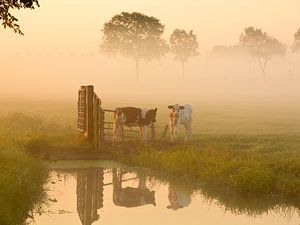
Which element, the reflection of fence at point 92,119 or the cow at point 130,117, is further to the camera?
the cow at point 130,117

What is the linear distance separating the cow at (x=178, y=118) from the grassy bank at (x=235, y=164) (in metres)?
1.17

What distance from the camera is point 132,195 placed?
19484 mm

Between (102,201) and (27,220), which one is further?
(102,201)

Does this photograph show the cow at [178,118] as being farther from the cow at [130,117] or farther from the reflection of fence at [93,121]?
the cow at [130,117]

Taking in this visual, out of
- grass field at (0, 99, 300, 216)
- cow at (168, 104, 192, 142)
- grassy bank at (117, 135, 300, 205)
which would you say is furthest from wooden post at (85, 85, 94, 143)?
cow at (168, 104, 192, 142)

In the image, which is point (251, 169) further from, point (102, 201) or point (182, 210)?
point (102, 201)

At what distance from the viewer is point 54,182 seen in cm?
2116

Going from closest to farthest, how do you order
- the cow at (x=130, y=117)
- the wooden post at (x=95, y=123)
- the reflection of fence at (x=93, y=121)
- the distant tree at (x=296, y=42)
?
1. the wooden post at (x=95, y=123)
2. the reflection of fence at (x=93, y=121)
3. the cow at (x=130, y=117)
4. the distant tree at (x=296, y=42)

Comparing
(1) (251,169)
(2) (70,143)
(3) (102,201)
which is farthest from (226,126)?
(3) (102,201)

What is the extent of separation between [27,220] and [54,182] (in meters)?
5.64

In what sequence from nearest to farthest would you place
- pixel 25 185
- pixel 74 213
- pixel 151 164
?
1. pixel 74 213
2. pixel 25 185
3. pixel 151 164

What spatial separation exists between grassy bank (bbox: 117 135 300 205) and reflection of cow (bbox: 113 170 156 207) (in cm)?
208

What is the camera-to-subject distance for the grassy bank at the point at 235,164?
19.5 meters

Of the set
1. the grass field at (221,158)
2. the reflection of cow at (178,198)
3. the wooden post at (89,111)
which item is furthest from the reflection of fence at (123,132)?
the reflection of cow at (178,198)
